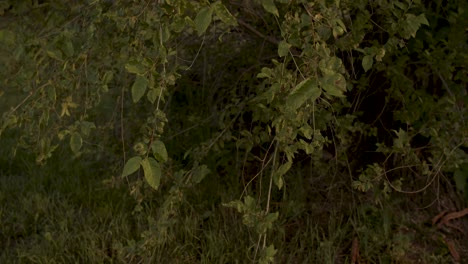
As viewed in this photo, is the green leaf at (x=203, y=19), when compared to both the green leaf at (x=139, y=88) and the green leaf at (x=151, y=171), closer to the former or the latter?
the green leaf at (x=139, y=88)

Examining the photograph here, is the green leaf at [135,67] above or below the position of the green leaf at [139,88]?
above

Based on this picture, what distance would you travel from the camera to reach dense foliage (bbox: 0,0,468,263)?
2.29 metres

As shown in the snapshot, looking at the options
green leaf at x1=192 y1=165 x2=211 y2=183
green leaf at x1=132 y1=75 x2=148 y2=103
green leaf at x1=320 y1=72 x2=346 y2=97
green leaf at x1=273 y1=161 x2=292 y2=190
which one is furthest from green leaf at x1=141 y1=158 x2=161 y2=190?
green leaf at x1=192 y1=165 x2=211 y2=183

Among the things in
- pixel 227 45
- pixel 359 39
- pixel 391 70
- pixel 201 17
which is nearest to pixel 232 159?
pixel 227 45

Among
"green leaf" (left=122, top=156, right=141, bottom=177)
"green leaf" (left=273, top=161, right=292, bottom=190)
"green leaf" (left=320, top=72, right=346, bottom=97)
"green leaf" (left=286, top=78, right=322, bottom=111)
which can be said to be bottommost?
"green leaf" (left=273, top=161, right=292, bottom=190)

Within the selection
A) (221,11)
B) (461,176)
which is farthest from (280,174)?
(461,176)

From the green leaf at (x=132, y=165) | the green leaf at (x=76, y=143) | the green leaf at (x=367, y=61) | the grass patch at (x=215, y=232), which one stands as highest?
the green leaf at (x=132, y=165)

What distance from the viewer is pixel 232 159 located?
4016 millimetres

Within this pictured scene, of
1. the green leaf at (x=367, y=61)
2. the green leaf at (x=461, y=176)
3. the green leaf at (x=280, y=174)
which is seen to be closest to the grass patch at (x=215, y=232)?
the green leaf at (x=461, y=176)

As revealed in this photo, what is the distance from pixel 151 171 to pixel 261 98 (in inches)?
28.9

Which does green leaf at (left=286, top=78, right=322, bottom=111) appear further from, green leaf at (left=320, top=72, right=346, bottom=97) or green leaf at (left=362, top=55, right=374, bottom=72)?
green leaf at (left=362, top=55, right=374, bottom=72)

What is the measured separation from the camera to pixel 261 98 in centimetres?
247

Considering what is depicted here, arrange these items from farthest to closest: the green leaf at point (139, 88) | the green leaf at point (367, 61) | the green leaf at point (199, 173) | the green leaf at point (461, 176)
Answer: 1. the green leaf at point (461, 176)
2. the green leaf at point (199, 173)
3. the green leaf at point (367, 61)
4. the green leaf at point (139, 88)

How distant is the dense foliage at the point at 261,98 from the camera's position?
90.0 inches
